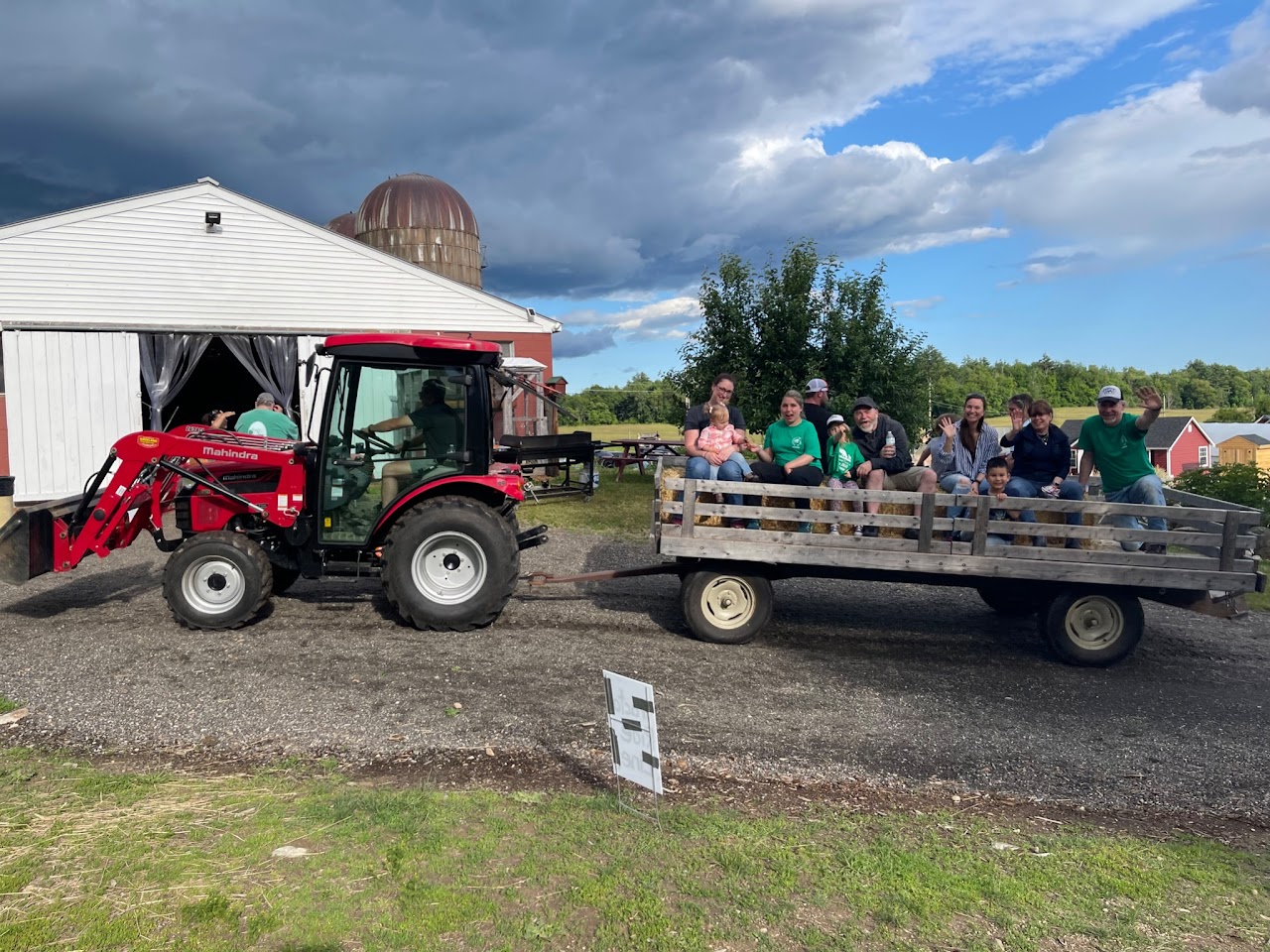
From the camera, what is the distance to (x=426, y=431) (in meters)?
7.14

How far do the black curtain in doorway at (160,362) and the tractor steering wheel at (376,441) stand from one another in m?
10.7

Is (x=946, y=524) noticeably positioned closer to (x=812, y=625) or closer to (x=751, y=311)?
(x=812, y=625)

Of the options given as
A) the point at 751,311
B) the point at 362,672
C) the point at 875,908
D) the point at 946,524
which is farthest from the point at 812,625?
the point at 751,311

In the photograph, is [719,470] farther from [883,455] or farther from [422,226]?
[422,226]

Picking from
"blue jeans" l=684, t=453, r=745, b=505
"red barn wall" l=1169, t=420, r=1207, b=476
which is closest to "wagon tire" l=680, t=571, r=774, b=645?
"blue jeans" l=684, t=453, r=745, b=505

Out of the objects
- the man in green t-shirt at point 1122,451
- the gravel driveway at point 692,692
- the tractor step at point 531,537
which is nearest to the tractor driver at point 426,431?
the tractor step at point 531,537

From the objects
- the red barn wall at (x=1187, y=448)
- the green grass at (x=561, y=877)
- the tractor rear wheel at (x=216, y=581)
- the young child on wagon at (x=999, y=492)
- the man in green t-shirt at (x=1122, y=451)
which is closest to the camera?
the green grass at (x=561, y=877)

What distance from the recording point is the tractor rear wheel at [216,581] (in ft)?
22.7

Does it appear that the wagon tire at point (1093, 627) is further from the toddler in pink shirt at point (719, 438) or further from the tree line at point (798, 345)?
the tree line at point (798, 345)

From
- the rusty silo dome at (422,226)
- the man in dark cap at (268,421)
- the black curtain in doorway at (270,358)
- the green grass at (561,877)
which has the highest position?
the rusty silo dome at (422,226)

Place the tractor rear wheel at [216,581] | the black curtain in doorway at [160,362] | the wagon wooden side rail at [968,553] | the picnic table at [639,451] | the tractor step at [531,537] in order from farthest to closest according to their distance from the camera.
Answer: the picnic table at [639,451], the black curtain in doorway at [160,362], the tractor step at [531,537], the tractor rear wheel at [216,581], the wagon wooden side rail at [968,553]

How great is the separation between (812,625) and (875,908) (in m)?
4.36

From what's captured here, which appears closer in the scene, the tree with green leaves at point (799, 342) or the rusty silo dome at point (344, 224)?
the tree with green leaves at point (799, 342)

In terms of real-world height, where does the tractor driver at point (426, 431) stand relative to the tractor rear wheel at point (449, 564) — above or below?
above
